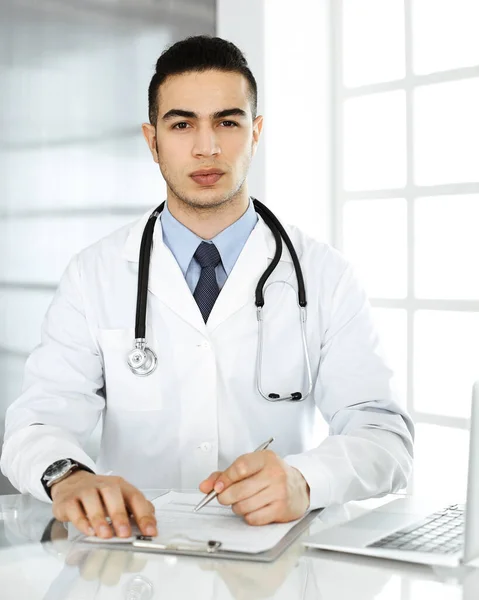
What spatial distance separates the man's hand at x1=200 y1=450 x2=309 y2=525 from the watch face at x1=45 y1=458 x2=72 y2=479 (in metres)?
0.30

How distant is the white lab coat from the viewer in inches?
77.2

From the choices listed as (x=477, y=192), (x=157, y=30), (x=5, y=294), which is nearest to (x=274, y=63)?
(x=157, y=30)

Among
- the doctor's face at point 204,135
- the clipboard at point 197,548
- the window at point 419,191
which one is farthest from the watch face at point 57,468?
the window at point 419,191

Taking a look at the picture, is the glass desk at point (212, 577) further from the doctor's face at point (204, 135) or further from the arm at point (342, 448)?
the doctor's face at point (204, 135)

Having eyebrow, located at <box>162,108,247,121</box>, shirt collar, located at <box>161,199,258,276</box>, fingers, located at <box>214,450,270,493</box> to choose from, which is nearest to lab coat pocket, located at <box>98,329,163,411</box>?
shirt collar, located at <box>161,199,258,276</box>

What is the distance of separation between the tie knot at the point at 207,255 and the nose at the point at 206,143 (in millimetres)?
238

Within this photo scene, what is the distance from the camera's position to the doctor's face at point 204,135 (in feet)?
6.56

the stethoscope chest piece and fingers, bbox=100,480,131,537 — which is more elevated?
the stethoscope chest piece

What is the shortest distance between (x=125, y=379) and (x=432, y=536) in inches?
35.6

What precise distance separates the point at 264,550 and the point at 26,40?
1.95 m

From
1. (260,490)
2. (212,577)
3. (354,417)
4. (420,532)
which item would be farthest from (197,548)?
(354,417)

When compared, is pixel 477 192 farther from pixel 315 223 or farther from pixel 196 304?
pixel 196 304

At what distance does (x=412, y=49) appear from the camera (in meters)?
3.16

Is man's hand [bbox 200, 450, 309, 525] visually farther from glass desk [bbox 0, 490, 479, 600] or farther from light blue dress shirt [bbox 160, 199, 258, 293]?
light blue dress shirt [bbox 160, 199, 258, 293]
